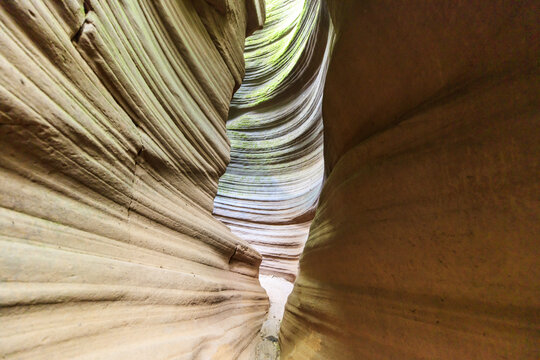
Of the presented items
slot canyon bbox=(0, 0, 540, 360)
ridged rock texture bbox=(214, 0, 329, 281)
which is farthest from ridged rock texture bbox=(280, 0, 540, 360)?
ridged rock texture bbox=(214, 0, 329, 281)

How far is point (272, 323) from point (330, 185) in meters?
1.89

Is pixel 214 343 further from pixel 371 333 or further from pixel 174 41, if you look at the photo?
pixel 174 41

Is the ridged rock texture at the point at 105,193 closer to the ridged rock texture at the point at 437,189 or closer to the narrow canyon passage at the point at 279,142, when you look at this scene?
the ridged rock texture at the point at 437,189

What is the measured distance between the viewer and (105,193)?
1120 millimetres

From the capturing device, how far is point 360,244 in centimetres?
123

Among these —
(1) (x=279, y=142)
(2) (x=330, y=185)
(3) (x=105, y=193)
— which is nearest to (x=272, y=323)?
(2) (x=330, y=185)

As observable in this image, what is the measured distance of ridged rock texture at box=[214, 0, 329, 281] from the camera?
5.14m

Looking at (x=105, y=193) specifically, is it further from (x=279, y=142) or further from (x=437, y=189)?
(x=279, y=142)

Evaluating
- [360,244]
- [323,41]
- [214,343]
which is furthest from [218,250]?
[323,41]

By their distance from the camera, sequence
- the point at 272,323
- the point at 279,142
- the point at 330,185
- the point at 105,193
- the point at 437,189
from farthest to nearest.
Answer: the point at 279,142 → the point at 272,323 → the point at 330,185 → the point at 105,193 → the point at 437,189

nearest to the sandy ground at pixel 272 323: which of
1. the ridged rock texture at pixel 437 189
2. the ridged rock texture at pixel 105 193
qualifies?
the ridged rock texture at pixel 105 193

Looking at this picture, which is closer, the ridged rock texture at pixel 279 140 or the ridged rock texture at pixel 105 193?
the ridged rock texture at pixel 105 193

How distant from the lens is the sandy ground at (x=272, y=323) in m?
2.01

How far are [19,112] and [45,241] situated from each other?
0.45 meters
